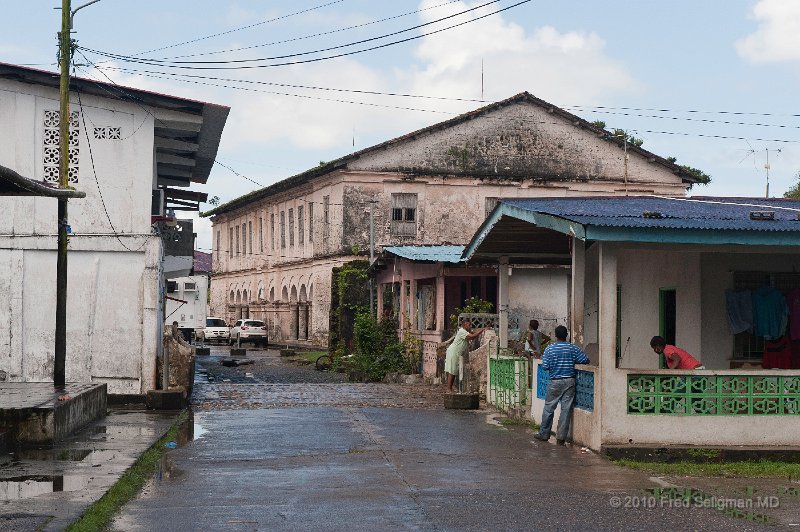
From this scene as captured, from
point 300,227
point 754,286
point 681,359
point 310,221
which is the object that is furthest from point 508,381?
point 300,227

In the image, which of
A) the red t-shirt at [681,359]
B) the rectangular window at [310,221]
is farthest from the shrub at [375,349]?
the red t-shirt at [681,359]

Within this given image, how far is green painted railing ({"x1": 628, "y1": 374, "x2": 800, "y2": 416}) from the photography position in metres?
13.6

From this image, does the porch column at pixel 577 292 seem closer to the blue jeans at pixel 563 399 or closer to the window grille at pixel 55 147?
the blue jeans at pixel 563 399

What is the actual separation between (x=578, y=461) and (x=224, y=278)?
5565 centimetres

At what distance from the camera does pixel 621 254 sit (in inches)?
671

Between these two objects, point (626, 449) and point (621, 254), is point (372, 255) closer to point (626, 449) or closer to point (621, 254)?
point (621, 254)

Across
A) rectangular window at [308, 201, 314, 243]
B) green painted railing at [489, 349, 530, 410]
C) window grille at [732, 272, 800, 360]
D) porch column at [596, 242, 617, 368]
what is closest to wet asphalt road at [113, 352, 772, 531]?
green painted railing at [489, 349, 530, 410]

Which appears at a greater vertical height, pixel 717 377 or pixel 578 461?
pixel 717 377

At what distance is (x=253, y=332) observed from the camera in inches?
2125

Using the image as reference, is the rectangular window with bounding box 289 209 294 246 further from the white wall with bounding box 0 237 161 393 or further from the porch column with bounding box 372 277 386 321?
the white wall with bounding box 0 237 161 393

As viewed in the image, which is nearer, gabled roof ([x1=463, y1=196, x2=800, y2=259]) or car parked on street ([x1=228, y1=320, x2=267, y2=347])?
gabled roof ([x1=463, y1=196, x2=800, y2=259])

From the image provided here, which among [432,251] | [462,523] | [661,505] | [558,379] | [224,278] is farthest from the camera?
[224,278]

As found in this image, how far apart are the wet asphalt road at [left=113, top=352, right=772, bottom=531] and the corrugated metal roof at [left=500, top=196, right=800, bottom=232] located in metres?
2.93

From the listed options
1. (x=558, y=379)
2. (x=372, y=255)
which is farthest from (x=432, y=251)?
(x=558, y=379)
